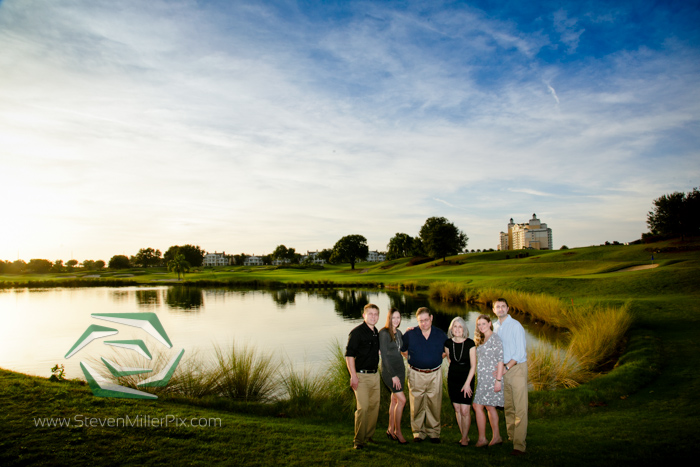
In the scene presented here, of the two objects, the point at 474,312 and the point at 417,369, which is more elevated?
the point at 417,369

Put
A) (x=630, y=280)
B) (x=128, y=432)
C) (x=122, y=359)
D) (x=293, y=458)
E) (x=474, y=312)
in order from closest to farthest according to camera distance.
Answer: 1. (x=293, y=458)
2. (x=128, y=432)
3. (x=122, y=359)
4. (x=630, y=280)
5. (x=474, y=312)

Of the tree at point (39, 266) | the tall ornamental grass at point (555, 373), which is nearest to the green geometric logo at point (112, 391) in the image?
the tall ornamental grass at point (555, 373)

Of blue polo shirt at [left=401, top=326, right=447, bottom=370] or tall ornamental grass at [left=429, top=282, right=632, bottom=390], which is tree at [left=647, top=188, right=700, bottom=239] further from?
blue polo shirt at [left=401, top=326, right=447, bottom=370]

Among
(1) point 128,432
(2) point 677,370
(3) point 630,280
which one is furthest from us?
(3) point 630,280

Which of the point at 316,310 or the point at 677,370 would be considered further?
the point at 316,310

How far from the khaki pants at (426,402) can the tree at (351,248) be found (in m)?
93.3

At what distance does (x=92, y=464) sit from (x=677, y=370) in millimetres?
12848

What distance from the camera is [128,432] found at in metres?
6.37

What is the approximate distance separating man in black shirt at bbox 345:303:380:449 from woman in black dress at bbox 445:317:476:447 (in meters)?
1.27

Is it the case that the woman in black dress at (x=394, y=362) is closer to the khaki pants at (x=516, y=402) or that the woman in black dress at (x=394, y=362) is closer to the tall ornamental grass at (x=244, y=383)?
the khaki pants at (x=516, y=402)

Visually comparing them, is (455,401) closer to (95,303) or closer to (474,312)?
(474,312)

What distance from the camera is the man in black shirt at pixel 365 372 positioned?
6430mm

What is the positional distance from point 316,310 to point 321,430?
83.9 feet

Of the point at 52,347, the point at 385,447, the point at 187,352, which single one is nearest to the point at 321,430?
the point at 385,447
